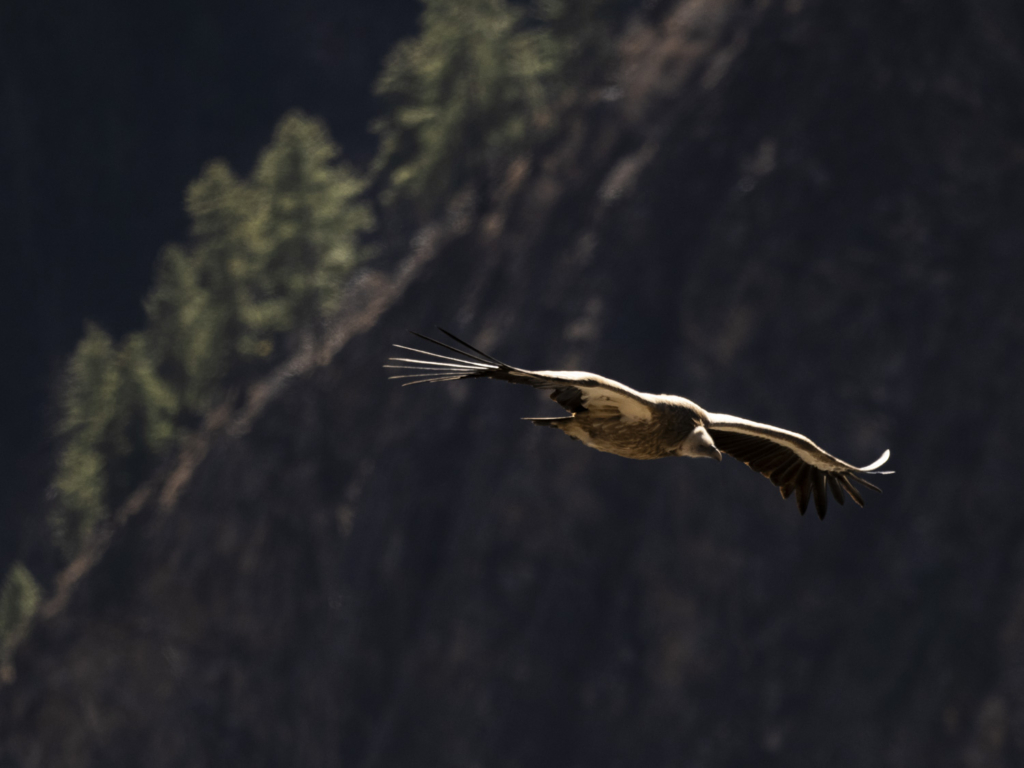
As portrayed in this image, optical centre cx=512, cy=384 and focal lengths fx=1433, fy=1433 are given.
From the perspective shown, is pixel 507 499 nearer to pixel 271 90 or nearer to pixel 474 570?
pixel 474 570

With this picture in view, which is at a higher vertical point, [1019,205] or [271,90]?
[271,90]

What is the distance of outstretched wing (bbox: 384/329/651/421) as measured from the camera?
34.4 ft

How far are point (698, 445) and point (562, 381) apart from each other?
1603 millimetres

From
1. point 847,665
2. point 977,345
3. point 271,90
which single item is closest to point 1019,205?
point 977,345

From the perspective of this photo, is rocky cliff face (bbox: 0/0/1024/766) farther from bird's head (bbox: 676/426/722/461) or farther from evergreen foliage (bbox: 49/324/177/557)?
bird's head (bbox: 676/426/722/461)

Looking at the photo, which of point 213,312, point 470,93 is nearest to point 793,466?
point 470,93

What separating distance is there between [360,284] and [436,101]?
1349 centimetres

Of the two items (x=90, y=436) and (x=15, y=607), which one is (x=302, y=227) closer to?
(x=90, y=436)

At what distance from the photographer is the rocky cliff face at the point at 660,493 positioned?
57531 millimetres

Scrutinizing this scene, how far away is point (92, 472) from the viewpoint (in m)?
76.7

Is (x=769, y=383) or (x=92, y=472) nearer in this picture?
(x=769, y=383)

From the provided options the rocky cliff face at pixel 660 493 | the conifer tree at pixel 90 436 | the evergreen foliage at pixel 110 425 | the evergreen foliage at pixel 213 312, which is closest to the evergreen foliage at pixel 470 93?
the rocky cliff face at pixel 660 493

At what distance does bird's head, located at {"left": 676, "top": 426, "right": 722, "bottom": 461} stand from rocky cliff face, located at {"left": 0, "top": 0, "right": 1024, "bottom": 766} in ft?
152

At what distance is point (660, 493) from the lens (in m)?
61.6
